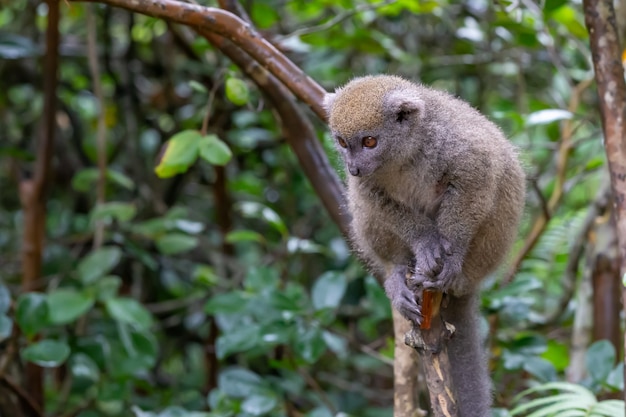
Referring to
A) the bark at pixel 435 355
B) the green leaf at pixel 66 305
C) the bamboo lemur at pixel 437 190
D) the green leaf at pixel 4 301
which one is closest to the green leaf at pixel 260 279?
the green leaf at pixel 66 305

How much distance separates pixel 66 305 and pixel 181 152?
1.04 m

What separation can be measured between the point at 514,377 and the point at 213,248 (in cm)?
214

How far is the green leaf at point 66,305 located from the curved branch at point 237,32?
1.51 metres

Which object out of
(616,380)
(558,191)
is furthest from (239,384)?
(558,191)

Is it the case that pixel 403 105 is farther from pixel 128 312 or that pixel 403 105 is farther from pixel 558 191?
pixel 128 312

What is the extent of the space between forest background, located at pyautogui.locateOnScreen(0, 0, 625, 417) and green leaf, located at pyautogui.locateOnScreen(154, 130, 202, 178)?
1 centimetres

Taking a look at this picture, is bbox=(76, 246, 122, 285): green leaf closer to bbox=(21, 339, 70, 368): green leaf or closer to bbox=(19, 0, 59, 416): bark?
bbox=(19, 0, 59, 416): bark

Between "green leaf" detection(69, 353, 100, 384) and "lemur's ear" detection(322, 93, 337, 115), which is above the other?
"lemur's ear" detection(322, 93, 337, 115)

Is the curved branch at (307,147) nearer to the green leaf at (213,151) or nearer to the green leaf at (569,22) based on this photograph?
the green leaf at (213,151)

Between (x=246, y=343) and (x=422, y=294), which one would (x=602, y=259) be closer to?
(x=422, y=294)

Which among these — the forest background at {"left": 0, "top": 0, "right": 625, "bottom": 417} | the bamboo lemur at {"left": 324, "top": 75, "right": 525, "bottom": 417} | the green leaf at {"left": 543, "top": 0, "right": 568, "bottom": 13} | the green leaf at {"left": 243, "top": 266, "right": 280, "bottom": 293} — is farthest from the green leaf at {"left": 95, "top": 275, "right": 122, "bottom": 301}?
the green leaf at {"left": 543, "top": 0, "right": 568, "bottom": 13}

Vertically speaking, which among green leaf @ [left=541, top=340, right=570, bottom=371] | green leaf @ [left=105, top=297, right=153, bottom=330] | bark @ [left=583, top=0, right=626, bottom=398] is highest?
bark @ [left=583, top=0, right=626, bottom=398]

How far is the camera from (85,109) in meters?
5.72

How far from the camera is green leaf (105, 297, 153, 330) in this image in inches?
149
